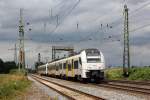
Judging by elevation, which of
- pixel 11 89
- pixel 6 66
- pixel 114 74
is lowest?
pixel 11 89

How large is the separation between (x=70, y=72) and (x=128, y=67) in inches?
274

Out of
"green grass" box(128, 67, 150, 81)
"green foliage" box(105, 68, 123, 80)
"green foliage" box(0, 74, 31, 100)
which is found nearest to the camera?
"green foliage" box(0, 74, 31, 100)

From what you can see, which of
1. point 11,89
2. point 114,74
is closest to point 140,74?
point 114,74

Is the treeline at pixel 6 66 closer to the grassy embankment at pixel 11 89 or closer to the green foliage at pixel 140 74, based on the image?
the green foliage at pixel 140 74

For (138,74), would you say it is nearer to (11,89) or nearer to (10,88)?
(10,88)

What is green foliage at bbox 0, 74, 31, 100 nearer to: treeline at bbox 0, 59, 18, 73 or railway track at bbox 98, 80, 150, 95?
railway track at bbox 98, 80, 150, 95

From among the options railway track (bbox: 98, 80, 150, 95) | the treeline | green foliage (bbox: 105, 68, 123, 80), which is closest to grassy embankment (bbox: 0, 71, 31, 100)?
railway track (bbox: 98, 80, 150, 95)

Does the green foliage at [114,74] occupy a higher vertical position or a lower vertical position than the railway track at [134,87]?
higher

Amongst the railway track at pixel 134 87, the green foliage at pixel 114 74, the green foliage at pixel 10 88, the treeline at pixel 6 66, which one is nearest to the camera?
the green foliage at pixel 10 88

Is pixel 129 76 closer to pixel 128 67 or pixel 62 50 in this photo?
pixel 128 67

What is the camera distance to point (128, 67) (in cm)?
4809

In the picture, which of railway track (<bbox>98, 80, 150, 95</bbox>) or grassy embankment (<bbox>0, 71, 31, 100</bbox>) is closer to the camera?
grassy embankment (<bbox>0, 71, 31, 100</bbox>)

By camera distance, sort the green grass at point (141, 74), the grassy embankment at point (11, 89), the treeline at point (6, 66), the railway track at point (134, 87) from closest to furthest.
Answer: the grassy embankment at point (11, 89)
the railway track at point (134, 87)
the green grass at point (141, 74)
the treeline at point (6, 66)

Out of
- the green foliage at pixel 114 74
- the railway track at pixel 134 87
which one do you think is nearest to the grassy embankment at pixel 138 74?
the green foliage at pixel 114 74
